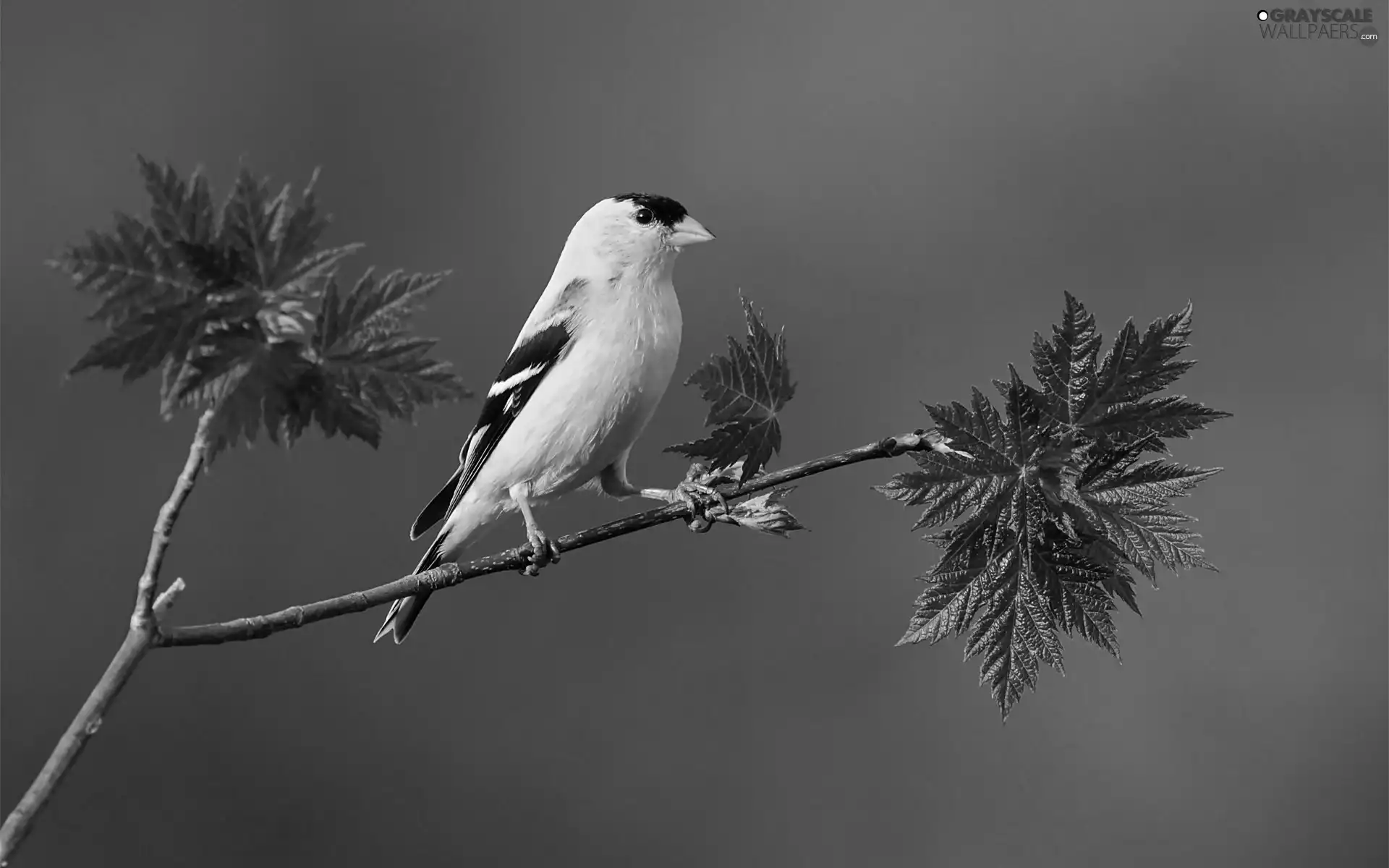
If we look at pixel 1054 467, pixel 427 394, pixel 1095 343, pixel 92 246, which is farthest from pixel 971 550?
pixel 92 246

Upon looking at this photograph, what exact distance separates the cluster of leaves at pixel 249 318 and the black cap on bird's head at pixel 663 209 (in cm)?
66

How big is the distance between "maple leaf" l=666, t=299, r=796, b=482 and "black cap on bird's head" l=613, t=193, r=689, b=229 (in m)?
0.54

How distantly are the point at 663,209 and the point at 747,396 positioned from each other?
0.60 metres

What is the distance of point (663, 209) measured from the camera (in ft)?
5.54

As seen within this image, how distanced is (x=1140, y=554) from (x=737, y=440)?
391 mm

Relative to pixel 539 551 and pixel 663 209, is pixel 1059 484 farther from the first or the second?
pixel 663 209

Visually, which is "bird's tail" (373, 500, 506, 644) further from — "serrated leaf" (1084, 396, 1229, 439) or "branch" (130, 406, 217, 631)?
"serrated leaf" (1084, 396, 1229, 439)

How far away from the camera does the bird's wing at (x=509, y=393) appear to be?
1.67 m

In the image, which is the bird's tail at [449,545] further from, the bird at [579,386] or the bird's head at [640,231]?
the bird's head at [640,231]

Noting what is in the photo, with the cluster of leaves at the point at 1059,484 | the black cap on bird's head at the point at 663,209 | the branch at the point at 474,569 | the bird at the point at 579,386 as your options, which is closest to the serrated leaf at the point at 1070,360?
the cluster of leaves at the point at 1059,484

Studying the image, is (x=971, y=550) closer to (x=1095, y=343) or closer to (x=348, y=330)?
(x=1095, y=343)

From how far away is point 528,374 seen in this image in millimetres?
1713

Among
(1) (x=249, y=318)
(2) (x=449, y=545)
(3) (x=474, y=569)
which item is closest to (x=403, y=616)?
(2) (x=449, y=545)

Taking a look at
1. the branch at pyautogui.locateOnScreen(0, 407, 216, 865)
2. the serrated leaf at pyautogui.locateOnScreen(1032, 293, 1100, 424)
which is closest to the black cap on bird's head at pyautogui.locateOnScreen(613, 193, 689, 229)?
the serrated leaf at pyautogui.locateOnScreen(1032, 293, 1100, 424)
